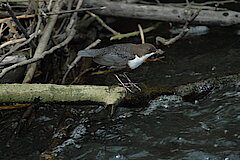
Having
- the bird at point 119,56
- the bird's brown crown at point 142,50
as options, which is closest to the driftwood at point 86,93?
the bird at point 119,56

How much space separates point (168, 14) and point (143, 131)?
8.81ft

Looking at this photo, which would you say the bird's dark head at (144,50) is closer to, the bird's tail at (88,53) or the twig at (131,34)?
the bird's tail at (88,53)

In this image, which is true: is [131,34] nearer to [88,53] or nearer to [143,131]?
[88,53]

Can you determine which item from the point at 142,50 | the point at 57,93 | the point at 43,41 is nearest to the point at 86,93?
the point at 57,93

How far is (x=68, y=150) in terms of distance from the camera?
3.35m

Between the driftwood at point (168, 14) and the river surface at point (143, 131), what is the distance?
53.3 inches

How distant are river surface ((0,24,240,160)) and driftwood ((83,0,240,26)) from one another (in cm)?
135

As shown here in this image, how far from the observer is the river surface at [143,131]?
10.5 ft

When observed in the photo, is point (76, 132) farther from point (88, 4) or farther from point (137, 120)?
point (88, 4)

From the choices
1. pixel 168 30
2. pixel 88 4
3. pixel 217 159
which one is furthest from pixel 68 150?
pixel 168 30

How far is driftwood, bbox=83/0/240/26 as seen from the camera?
18.7 ft

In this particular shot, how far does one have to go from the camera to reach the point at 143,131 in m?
3.59

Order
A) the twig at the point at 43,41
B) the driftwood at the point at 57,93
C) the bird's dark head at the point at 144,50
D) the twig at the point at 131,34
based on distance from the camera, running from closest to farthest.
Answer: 1. the driftwood at the point at 57,93
2. the bird's dark head at the point at 144,50
3. the twig at the point at 43,41
4. the twig at the point at 131,34

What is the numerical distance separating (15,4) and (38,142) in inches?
99.1
